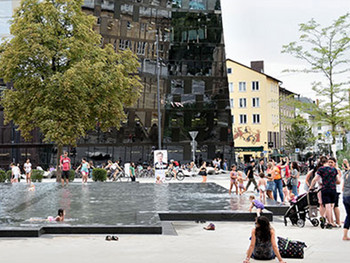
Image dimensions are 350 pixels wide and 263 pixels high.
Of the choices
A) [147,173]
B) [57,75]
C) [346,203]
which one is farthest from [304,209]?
[147,173]

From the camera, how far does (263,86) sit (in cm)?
8862

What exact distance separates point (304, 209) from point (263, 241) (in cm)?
560

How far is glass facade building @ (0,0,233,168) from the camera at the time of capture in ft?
193

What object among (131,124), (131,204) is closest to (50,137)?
(131,204)

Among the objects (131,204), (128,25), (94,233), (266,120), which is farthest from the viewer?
(266,120)

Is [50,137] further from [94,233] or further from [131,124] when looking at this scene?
[131,124]

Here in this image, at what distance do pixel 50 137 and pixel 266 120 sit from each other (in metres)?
62.9

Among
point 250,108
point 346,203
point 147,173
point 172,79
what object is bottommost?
point 147,173

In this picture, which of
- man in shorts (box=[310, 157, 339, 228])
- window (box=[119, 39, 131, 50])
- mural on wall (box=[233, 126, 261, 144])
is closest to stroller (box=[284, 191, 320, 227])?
man in shorts (box=[310, 157, 339, 228])

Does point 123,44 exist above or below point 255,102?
above

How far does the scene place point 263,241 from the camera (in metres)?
8.60

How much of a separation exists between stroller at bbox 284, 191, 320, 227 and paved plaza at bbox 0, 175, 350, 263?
38cm

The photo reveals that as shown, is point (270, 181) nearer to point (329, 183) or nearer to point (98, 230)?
point (329, 183)

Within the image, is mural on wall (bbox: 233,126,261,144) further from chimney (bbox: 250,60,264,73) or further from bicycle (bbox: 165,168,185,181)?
bicycle (bbox: 165,168,185,181)
